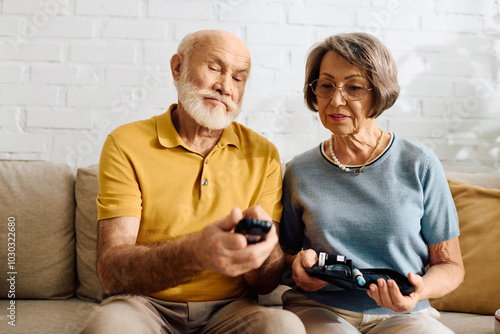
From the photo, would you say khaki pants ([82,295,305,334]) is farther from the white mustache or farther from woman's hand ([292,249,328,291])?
the white mustache

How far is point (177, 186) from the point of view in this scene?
1218 millimetres

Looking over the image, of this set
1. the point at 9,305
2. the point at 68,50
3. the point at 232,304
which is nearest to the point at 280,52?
the point at 68,50

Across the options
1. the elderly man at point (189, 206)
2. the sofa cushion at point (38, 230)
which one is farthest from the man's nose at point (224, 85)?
the sofa cushion at point (38, 230)

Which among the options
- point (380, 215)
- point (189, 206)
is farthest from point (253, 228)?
point (380, 215)

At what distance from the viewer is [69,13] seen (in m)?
1.81

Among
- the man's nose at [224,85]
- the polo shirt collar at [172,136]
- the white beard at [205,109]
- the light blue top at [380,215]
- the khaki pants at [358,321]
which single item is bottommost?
the khaki pants at [358,321]

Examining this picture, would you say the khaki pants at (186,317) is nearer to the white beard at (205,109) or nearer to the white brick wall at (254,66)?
the white beard at (205,109)

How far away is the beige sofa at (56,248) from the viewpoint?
1456 millimetres

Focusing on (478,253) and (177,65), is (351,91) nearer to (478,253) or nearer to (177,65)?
(177,65)

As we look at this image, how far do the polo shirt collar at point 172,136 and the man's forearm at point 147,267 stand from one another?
Answer: 0.35 meters

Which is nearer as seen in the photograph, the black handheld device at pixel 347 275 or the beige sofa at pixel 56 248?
the black handheld device at pixel 347 275

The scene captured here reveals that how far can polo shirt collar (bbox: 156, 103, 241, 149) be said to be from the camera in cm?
127

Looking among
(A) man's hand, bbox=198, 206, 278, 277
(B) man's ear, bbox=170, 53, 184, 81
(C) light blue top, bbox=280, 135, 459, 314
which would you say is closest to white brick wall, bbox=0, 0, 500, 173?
(B) man's ear, bbox=170, 53, 184, 81

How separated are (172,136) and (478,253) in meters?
1.13
